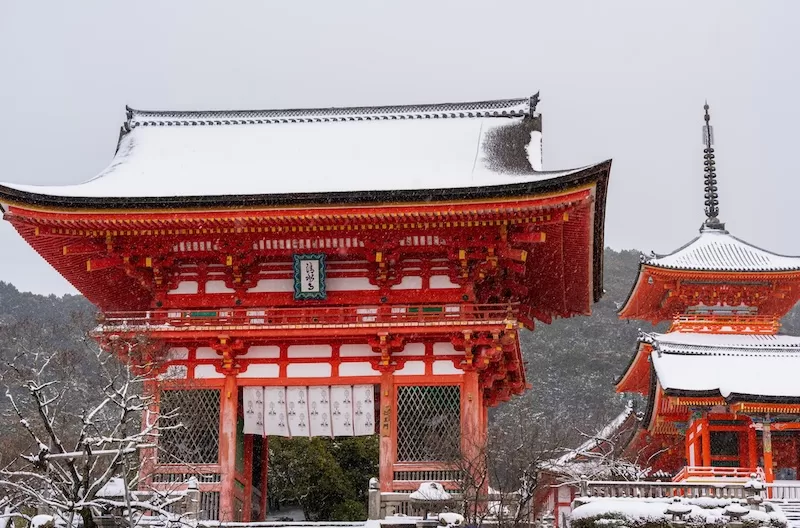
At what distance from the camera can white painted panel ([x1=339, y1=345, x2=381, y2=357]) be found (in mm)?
22406

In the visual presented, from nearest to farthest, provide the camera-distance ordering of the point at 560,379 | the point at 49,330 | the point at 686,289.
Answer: the point at 686,289
the point at 49,330
the point at 560,379

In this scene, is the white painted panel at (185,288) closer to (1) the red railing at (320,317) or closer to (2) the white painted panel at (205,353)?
(1) the red railing at (320,317)

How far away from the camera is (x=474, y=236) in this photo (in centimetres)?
2212

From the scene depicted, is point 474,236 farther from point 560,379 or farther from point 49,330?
point 560,379

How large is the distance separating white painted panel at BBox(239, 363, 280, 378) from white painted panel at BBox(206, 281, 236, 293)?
1.68 metres

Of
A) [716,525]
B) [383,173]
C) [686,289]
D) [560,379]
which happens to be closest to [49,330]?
[560,379]

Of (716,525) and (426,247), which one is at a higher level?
(426,247)

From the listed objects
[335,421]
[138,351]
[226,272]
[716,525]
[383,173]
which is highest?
[383,173]

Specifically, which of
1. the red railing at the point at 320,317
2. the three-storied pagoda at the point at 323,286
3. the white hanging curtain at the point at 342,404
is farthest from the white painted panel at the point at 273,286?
the white hanging curtain at the point at 342,404

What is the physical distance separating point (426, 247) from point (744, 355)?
14.4 meters

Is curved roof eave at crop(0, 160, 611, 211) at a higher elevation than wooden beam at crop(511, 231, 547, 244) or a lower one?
higher

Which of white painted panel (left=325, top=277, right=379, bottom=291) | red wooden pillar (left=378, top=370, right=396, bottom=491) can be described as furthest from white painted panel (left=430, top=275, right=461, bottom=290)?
red wooden pillar (left=378, top=370, right=396, bottom=491)

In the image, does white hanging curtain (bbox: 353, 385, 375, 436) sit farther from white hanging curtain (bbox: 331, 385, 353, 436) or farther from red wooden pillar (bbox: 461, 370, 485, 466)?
red wooden pillar (bbox: 461, 370, 485, 466)

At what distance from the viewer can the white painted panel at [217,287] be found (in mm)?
23156
